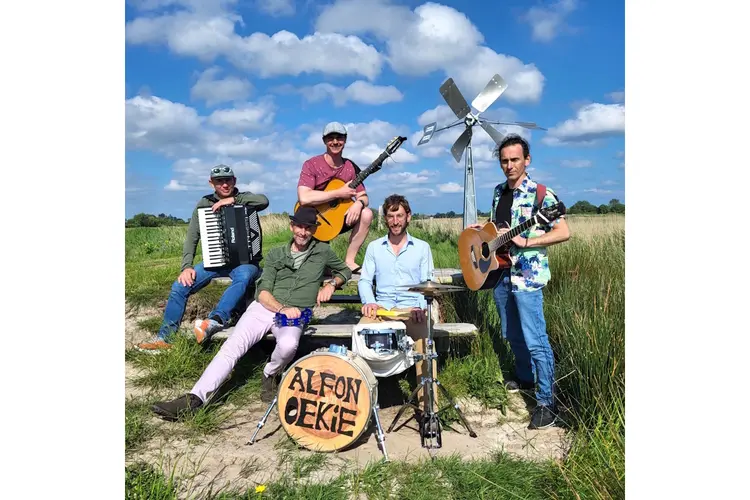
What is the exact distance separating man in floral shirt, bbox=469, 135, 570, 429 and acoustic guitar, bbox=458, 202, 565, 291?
72 millimetres

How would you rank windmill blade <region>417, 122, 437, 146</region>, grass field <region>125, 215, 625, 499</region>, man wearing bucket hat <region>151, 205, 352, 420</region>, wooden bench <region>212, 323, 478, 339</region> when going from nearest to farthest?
grass field <region>125, 215, 625, 499</region>
man wearing bucket hat <region>151, 205, 352, 420</region>
wooden bench <region>212, 323, 478, 339</region>
windmill blade <region>417, 122, 437, 146</region>

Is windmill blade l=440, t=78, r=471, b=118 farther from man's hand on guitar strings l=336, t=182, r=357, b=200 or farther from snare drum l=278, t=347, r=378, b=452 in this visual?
snare drum l=278, t=347, r=378, b=452

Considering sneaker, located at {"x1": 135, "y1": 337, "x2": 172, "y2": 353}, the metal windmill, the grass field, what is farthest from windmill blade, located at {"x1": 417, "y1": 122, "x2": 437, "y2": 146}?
sneaker, located at {"x1": 135, "y1": 337, "x2": 172, "y2": 353}

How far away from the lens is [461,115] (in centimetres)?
984

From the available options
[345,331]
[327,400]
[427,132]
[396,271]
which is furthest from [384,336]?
[427,132]

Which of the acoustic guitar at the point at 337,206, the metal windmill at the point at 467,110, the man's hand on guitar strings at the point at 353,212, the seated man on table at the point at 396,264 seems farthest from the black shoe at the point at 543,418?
the metal windmill at the point at 467,110

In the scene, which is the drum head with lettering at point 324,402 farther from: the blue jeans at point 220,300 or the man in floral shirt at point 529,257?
the blue jeans at point 220,300

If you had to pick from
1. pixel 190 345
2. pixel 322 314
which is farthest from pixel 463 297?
pixel 190 345

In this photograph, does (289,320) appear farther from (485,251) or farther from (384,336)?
(485,251)

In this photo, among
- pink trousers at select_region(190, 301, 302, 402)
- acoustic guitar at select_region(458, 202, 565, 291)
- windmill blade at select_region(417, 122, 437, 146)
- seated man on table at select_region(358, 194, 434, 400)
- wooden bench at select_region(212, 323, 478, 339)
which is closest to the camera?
acoustic guitar at select_region(458, 202, 565, 291)

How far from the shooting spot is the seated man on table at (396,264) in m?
4.38

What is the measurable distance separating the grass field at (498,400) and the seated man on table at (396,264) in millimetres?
958

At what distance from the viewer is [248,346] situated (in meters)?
4.30

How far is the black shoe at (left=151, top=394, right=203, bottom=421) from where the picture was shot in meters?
3.90
